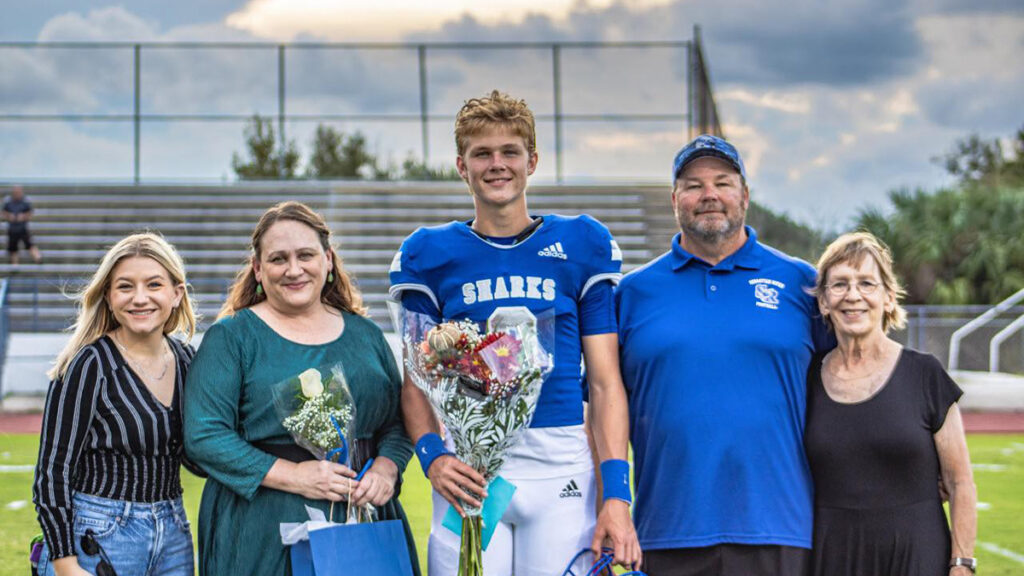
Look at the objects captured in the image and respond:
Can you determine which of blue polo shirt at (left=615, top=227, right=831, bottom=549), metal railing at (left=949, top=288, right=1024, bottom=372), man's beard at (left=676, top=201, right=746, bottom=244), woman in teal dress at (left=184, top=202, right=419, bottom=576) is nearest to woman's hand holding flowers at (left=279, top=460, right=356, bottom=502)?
woman in teal dress at (left=184, top=202, right=419, bottom=576)

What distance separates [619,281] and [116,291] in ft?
5.14

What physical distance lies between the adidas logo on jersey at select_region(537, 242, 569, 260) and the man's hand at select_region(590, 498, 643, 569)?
0.74 meters

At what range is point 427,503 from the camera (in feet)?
24.8

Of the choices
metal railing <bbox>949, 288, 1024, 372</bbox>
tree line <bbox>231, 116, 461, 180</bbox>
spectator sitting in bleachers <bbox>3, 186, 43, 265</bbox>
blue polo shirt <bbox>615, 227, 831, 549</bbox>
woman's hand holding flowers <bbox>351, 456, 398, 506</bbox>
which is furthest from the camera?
tree line <bbox>231, 116, 461, 180</bbox>

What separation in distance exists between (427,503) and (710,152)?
4.73 m

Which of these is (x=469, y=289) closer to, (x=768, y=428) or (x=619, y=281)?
(x=619, y=281)

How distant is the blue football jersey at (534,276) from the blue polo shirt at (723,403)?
23 cm

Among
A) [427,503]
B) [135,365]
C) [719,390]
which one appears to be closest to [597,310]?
[719,390]

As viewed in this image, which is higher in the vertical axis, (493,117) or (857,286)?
(493,117)

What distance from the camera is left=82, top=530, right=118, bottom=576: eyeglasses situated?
3012 mm

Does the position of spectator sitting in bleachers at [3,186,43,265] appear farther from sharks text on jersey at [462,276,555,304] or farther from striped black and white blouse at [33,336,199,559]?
sharks text on jersey at [462,276,555,304]

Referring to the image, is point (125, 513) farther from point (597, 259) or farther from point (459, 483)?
point (597, 259)

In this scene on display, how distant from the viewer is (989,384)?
1388cm

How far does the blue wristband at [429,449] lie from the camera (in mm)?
3096
